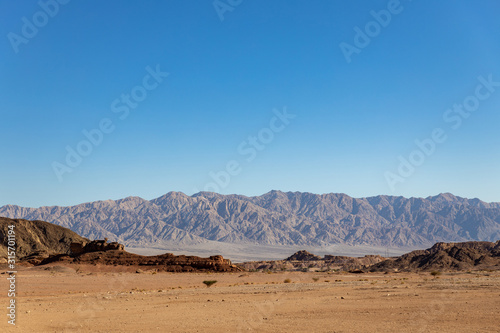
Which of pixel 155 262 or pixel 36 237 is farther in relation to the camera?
pixel 36 237

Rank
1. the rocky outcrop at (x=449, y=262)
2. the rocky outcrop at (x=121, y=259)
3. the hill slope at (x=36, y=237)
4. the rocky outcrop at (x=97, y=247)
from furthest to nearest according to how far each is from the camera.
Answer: the hill slope at (x=36, y=237)
the rocky outcrop at (x=449, y=262)
the rocky outcrop at (x=97, y=247)
the rocky outcrop at (x=121, y=259)

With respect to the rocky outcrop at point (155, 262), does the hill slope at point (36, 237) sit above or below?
above

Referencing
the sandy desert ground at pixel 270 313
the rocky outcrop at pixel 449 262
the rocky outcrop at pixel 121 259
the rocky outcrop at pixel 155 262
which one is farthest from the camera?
the rocky outcrop at pixel 449 262

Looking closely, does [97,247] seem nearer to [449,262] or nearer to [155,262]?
[155,262]

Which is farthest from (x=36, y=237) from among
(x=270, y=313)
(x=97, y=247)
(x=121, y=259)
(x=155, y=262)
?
(x=270, y=313)

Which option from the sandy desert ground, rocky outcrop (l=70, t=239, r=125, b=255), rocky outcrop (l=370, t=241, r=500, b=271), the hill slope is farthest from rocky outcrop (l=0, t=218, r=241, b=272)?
the sandy desert ground

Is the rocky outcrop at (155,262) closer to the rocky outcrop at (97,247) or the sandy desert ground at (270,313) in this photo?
the rocky outcrop at (97,247)

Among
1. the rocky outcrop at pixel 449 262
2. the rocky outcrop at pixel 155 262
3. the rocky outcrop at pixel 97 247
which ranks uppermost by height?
the rocky outcrop at pixel 97 247

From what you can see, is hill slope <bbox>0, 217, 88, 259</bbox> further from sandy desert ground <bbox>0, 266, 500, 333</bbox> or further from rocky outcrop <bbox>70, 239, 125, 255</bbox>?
sandy desert ground <bbox>0, 266, 500, 333</bbox>

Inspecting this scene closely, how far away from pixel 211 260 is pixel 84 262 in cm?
1857

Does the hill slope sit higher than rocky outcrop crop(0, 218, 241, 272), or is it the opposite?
the hill slope

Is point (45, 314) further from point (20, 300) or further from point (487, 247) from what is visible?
point (487, 247)

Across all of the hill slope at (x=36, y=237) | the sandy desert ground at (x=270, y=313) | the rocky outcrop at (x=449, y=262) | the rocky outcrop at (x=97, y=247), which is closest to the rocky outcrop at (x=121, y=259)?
the rocky outcrop at (x=97, y=247)

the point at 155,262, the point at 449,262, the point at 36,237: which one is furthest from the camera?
the point at 36,237
